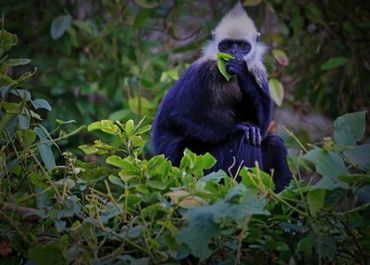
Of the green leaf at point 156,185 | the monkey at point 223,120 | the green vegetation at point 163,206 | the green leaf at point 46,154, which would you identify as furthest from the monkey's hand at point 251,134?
the green leaf at point 46,154

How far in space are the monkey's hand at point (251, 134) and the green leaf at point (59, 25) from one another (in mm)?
1580

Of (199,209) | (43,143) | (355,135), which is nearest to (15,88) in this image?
(43,143)

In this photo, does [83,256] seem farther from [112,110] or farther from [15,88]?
[112,110]

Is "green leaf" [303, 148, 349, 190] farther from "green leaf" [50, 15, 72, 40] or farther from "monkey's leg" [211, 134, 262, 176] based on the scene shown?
"green leaf" [50, 15, 72, 40]

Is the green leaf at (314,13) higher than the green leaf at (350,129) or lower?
lower

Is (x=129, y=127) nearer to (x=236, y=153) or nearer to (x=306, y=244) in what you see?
(x=306, y=244)

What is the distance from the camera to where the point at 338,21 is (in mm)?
5297

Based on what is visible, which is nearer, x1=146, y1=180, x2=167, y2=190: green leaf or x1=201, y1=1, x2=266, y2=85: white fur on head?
x1=146, y1=180, x2=167, y2=190: green leaf

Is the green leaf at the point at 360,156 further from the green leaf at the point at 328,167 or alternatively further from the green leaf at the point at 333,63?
the green leaf at the point at 333,63

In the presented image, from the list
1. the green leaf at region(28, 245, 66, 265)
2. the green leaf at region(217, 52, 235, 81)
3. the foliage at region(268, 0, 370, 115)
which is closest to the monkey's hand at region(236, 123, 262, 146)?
the green leaf at region(217, 52, 235, 81)

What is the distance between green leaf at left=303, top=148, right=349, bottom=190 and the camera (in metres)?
1.88

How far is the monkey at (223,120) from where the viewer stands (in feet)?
11.6

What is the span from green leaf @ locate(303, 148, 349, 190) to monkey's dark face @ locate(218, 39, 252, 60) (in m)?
1.96

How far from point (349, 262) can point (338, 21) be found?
3.44m
